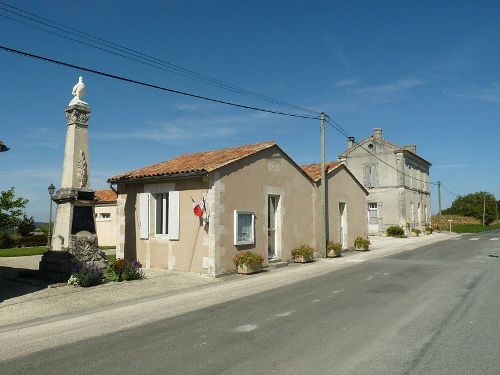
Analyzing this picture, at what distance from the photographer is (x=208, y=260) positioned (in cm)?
1288

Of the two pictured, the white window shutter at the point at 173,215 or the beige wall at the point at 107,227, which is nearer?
the white window shutter at the point at 173,215

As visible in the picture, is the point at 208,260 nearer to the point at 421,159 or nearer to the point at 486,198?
the point at 421,159

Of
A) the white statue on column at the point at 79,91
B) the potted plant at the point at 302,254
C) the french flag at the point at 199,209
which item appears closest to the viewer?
the white statue on column at the point at 79,91

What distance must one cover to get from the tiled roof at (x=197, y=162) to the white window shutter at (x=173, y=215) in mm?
743

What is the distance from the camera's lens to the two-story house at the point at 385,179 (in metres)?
35.3

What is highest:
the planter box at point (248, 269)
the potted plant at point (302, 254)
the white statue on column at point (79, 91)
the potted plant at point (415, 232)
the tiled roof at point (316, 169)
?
the white statue on column at point (79, 91)

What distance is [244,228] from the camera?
46.4ft

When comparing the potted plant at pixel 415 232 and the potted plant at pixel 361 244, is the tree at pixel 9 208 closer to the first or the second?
the potted plant at pixel 361 244

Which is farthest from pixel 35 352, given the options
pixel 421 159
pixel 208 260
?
pixel 421 159

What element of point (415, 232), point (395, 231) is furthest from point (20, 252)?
point (415, 232)

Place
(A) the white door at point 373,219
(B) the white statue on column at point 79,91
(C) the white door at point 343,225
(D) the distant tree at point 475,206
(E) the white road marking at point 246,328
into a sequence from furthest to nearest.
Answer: (D) the distant tree at point 475,206 < (A) the white door at point 373,219 < (C) the white door at point 343,225 < (B) the white statue on column at point 79,91 < (E) the white road marking at point 246,328

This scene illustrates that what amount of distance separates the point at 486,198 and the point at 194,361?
77.0m

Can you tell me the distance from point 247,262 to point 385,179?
25.5 meters

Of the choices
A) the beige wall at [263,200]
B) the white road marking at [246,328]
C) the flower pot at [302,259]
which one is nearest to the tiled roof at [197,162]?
the beige wall at [263,200]
